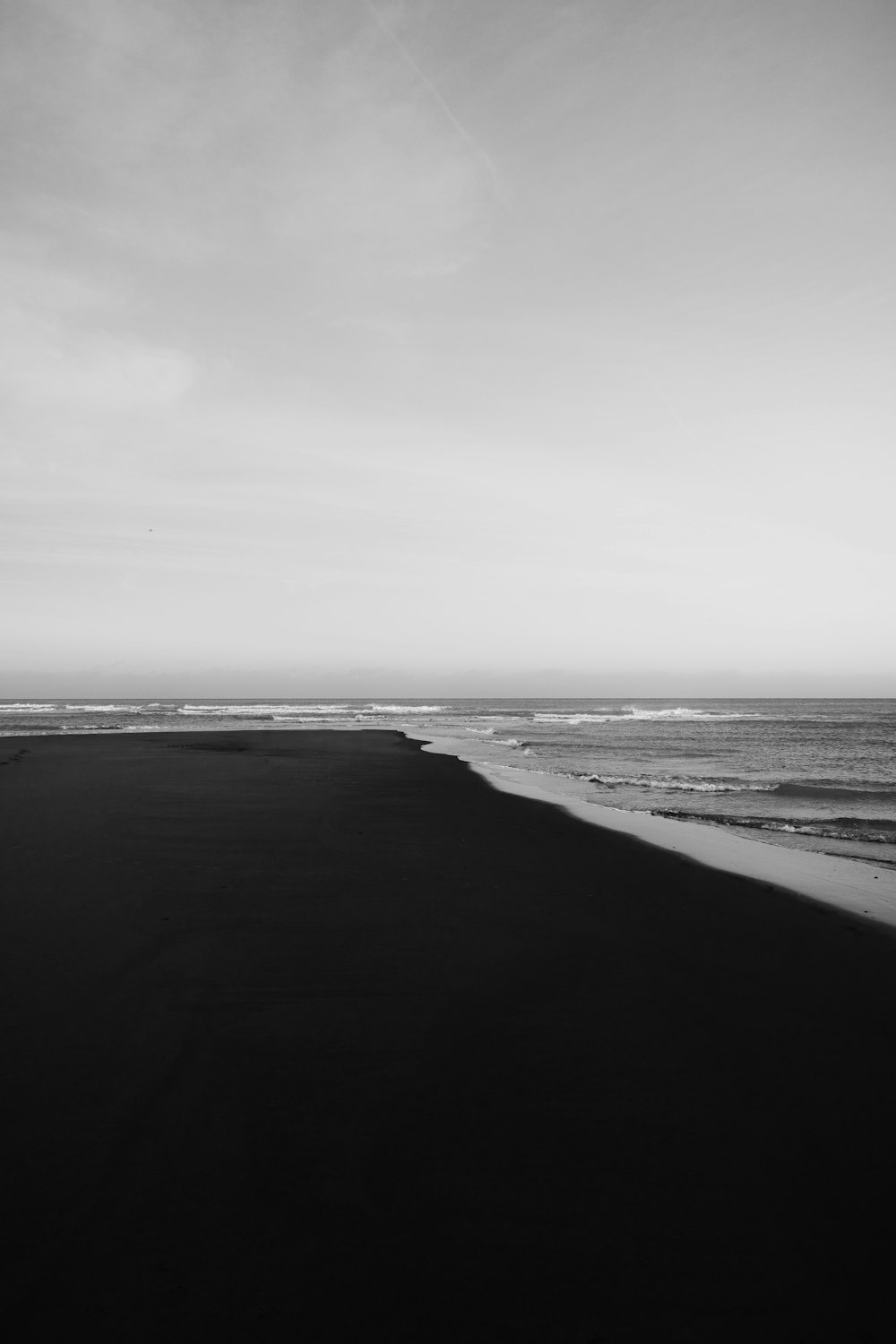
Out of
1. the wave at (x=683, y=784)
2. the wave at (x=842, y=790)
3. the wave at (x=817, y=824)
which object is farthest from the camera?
the wave at (x=683, y=784)

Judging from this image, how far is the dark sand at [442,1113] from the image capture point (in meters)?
2.18

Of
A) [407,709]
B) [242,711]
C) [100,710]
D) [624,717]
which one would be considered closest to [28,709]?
[100,710]

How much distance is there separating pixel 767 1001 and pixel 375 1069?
8.32 ft

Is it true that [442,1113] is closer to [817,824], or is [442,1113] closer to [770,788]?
[817,824]

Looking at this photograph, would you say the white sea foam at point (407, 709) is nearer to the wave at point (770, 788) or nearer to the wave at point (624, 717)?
the wave at point (624, 717)

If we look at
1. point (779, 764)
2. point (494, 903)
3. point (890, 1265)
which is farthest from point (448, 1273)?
point (779, 764)

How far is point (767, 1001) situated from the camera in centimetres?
436

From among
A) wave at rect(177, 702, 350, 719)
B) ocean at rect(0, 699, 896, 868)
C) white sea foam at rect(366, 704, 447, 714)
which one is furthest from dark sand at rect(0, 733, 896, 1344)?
white sea foam at rect(366, 704, 447, 714)

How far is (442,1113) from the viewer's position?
123 inches

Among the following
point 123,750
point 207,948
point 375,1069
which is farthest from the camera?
point 123,750

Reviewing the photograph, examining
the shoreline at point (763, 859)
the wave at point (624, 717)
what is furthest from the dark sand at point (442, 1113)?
the wave at point (624, 717)

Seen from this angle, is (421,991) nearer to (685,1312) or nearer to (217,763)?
(685,1312)

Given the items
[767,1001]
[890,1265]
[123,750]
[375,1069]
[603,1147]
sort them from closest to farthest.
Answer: [890,1265], [603,1147], [375,1069], [767,1001], [123,750]

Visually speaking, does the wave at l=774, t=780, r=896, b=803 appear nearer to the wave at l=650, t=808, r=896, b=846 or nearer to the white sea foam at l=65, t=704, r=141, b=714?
the wave at l=650, t=808, r=896, b=846
